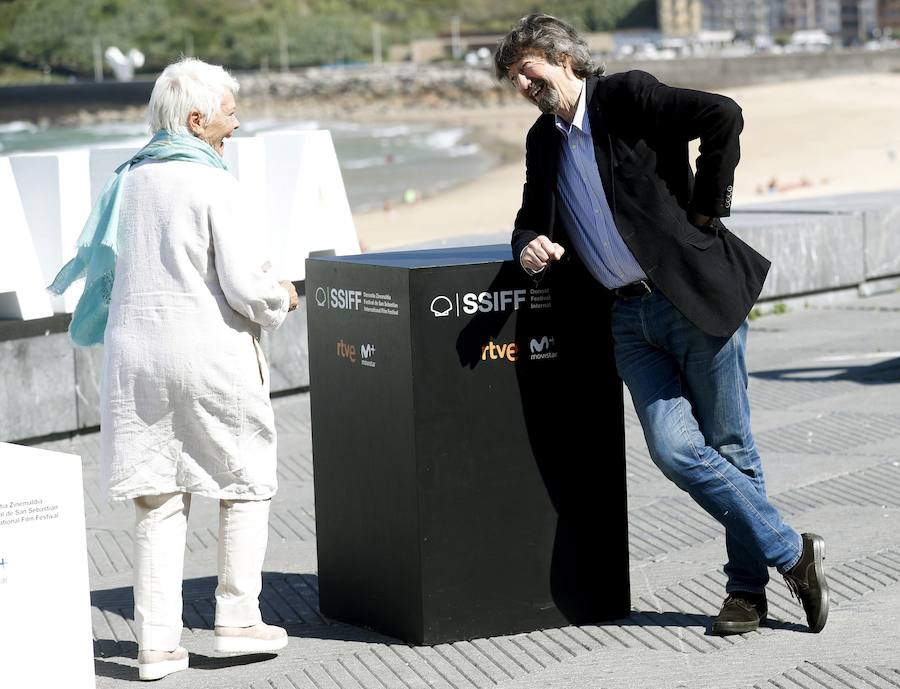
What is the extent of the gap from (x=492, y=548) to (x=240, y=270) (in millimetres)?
1116

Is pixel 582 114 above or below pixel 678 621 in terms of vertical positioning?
above

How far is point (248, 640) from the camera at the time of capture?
170 inches

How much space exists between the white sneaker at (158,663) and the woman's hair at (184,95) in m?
1.48

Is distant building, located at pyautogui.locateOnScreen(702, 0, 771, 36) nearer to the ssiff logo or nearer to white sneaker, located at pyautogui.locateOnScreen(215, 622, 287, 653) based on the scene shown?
the ssiff logo

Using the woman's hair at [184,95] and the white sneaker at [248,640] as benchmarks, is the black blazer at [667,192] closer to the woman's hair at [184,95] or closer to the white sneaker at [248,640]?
the woman's hair at [184,95]

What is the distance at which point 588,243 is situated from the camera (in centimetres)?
423

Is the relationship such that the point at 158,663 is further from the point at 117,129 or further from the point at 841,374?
the point at 117,129

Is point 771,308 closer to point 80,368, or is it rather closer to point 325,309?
point 80,368

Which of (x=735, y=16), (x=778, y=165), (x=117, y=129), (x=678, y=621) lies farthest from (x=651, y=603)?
(x=735, y=16)

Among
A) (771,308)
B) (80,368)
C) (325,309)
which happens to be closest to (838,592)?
(325,309)

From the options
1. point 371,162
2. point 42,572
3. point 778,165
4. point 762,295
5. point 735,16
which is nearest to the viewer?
point 42,572

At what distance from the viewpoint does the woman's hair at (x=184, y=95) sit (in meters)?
4.08

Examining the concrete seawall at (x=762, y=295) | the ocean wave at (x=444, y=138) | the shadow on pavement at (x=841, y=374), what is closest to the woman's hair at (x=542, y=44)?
the concrete seawall at (x=762, y=295)

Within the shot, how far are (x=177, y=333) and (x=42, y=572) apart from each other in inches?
29.7
